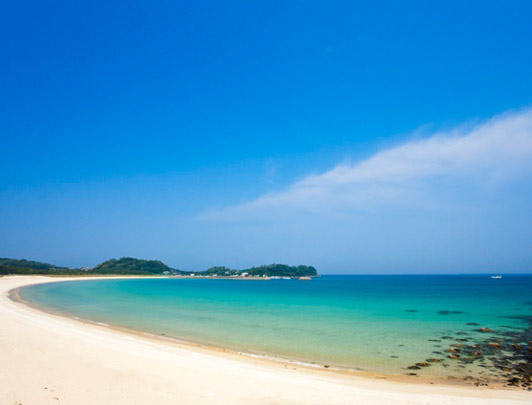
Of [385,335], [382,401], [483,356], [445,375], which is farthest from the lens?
[385,335]

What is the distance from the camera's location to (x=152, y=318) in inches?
1017

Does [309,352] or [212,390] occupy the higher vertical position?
[212,390]

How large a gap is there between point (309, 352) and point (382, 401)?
23.3 ft

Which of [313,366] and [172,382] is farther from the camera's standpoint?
[313,366]

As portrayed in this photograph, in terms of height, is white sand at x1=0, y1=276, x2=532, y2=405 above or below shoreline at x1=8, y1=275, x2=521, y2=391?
above

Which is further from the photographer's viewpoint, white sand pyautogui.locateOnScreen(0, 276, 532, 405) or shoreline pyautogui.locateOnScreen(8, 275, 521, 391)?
shoreline pyautogui.locateOnScreen(8, 275, 521, 391)

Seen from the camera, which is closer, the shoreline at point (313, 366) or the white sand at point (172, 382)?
the white sand at point (172, 382)

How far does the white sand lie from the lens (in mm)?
7988

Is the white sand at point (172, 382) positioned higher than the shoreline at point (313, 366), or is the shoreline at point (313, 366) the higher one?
the white sand at point (172, 382)

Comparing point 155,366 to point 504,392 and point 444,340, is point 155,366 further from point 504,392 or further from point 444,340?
point 444,340

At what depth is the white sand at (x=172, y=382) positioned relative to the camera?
7988 millimetres

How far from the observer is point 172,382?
939 cm

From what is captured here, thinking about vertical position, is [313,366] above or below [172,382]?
below

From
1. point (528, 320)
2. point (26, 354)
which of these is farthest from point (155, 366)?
point (528, 320)
